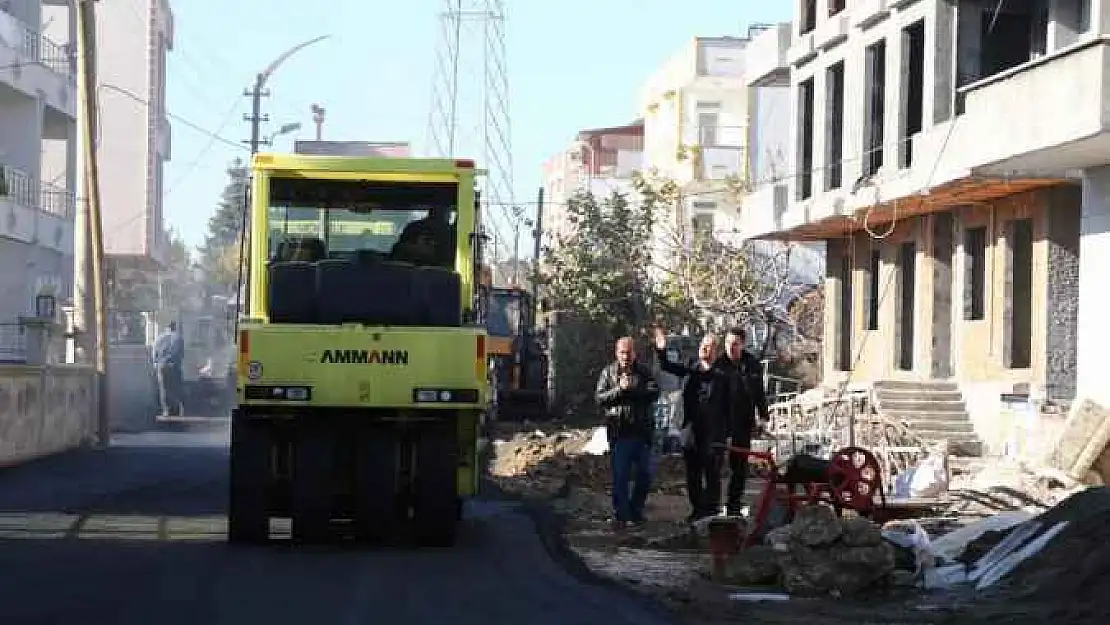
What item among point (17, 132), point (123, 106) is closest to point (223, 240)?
point (123, 106)

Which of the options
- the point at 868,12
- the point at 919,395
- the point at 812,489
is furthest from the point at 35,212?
Answer: the point at 812,489

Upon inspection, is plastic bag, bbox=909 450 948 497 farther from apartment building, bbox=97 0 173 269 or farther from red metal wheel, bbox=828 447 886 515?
apartment building, bbox=97 0 173 269

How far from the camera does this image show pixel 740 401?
16516mm

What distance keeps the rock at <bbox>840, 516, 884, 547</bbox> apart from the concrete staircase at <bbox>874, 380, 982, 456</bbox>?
15.1 m

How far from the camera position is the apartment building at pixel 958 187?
23984 mm

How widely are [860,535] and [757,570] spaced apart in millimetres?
824

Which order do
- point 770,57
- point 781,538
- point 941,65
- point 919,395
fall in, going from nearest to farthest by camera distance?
point 781,538, point 941,65, point 919,395, point 770,57

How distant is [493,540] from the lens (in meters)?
15.5

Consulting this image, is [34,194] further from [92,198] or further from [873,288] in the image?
[873,288]

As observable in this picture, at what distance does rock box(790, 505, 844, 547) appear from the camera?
1238 cm

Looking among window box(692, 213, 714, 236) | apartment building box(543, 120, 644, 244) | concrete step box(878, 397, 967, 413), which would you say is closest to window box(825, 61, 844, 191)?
concrete step box(878, 397, 967, 413)

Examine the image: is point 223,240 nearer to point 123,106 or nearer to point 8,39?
point 123,106

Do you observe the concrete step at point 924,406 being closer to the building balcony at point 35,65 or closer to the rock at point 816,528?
the rock at point 816,528

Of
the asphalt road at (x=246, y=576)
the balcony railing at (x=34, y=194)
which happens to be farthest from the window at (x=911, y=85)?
the balcony railing at (x=34, y=194)
